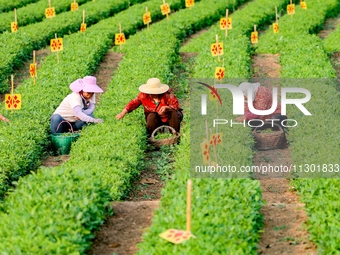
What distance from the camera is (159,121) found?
13508 millimetres

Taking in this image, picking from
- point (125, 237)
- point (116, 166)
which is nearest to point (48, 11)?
point (116, 166)

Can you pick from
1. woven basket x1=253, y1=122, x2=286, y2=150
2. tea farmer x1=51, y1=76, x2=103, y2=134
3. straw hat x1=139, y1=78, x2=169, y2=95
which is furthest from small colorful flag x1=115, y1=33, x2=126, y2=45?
woven basket x1=253, y1=122, x2=286, y2=150

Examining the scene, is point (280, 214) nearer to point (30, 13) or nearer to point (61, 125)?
point (61, 125)

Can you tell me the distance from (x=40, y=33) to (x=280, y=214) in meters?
12.7

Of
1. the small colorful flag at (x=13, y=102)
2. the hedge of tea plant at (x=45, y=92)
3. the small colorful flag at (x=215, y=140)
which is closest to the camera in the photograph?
the small colorful flag at (x=215, y=140)

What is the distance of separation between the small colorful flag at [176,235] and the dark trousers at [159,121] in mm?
5313

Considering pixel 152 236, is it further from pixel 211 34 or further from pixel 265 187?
pixel 211 34

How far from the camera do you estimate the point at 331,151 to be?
37.0 ft

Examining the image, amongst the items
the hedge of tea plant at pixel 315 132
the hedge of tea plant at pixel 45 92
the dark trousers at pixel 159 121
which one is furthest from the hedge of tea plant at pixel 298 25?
the dark trousers at pixel 159 121

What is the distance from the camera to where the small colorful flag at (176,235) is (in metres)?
8.02

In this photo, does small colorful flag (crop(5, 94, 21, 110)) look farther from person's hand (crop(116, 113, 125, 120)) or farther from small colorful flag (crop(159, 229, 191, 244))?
small colorful flag (crop(159, 229, 191, 244))

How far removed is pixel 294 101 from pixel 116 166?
3582 mm

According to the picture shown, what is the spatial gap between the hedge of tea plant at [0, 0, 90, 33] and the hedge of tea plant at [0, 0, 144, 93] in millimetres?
667

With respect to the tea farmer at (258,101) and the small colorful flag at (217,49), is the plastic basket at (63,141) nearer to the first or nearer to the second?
the tea farmer at (258,101)
